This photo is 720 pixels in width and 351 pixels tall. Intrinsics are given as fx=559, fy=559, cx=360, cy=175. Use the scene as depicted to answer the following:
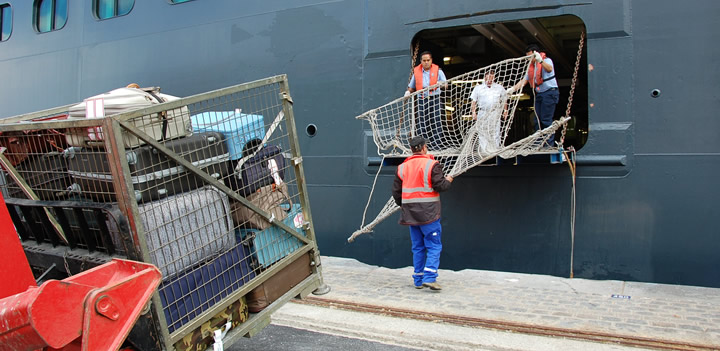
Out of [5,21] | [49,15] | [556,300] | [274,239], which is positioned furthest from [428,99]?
[5,21]

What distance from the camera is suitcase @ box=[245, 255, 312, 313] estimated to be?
12.4ft

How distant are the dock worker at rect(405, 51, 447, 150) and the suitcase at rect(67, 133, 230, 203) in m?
3.67

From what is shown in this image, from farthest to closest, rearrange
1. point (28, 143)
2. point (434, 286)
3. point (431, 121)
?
1. point (431, 121)
2. point (434, 286)
3. point (28, 143)

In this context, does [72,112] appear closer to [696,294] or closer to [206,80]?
[206,80]

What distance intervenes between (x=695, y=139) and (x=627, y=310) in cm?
211

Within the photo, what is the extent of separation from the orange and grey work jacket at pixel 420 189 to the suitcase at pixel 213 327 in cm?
268

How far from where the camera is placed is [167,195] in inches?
133

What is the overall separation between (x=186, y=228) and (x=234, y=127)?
0.91m

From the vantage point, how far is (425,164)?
234 inches

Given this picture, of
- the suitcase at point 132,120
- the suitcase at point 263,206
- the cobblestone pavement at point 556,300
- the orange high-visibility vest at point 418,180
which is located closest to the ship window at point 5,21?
the cobblestone pavement at point 556,300

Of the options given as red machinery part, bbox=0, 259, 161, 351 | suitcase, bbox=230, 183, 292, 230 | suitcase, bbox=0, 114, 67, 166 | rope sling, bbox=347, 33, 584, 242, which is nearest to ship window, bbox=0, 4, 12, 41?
rope sling, bbox=347, 33, 584, 242

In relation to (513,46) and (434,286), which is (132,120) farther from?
(513,46)

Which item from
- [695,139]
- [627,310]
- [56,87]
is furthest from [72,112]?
[56,87]

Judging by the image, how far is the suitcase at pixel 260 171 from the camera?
392cm
